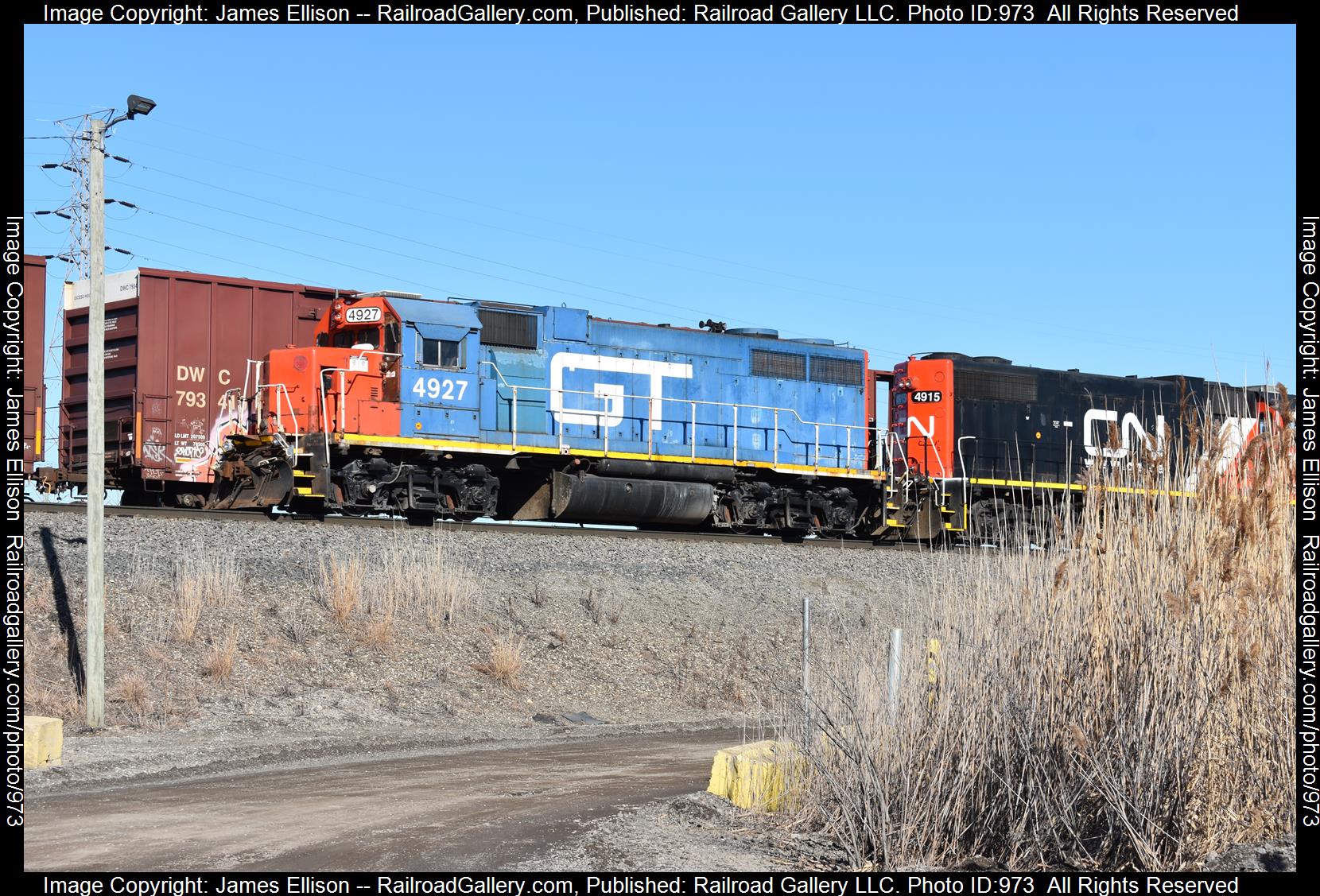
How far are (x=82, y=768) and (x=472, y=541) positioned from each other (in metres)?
7.73

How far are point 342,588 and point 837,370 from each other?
11457mm

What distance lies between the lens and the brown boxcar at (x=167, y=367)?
20.7 metres

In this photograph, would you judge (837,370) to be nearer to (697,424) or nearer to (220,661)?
(697,424)

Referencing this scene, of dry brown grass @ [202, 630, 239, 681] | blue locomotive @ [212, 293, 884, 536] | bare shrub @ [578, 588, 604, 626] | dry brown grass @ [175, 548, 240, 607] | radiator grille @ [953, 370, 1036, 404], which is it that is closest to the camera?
dry brown grass @ [202, 630, 239, 681]

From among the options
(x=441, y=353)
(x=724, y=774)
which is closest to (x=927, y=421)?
(x=441, y=353)

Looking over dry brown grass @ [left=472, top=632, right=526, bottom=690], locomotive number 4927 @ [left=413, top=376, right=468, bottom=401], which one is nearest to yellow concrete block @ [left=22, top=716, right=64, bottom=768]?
Result: dry brown grass @ [left=472, top=632, right=526, bottom=690]

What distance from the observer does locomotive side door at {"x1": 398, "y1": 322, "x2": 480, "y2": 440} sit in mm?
19797

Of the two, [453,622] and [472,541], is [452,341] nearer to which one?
[472,541]

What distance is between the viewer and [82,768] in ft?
34.1

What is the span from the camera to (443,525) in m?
19.0

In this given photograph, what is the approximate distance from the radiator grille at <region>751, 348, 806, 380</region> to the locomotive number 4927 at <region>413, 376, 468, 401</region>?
18.0ft

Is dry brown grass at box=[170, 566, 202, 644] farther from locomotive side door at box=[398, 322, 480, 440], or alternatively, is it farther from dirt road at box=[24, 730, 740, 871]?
locomotive side door at box=[398, 322, 480, 440]

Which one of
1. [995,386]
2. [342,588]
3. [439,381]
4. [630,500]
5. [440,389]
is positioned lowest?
[342,588]
